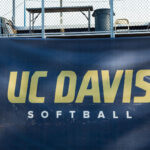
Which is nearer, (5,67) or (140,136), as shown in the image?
(140,136)

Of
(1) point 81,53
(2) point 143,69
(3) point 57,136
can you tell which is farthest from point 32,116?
(2) point 143,69

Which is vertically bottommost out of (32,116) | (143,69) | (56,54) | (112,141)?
(112,141)

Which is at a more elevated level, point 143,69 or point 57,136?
point 143,69

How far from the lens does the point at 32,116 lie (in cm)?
481

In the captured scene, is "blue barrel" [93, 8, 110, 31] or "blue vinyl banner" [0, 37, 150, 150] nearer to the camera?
"blue vinyl banner" [0, 37, 150, 150]

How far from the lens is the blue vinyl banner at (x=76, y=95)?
4.68 metres

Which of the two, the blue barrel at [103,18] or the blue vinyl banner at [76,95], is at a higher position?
the blue barrel at [103,18]

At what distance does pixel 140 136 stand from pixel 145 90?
0.83 meters

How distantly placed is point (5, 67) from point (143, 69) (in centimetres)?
260

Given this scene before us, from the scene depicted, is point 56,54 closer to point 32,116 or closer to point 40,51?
point 40,51

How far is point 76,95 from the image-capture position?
15.8 ft

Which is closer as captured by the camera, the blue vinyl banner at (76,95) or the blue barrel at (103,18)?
the blue vinyl banner at (76,95)

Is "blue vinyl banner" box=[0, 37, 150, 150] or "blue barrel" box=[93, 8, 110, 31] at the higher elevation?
"blue barrel" box=[93, 8, 110, 31]

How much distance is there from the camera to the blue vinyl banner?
4.68 metres
